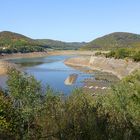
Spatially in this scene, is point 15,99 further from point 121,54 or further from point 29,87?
point 121,54

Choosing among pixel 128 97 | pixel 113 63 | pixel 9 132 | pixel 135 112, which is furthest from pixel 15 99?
pixel 113 63

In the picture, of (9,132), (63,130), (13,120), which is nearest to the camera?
(63,130)

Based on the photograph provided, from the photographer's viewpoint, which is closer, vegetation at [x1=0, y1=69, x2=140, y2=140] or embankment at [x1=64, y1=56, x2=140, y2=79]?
vegetation at [x1=0, y1=69, x2=140, y2=140]

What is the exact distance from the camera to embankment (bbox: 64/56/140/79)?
11872cm

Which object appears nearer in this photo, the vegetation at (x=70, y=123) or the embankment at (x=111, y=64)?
the vegetation at (x=70, y=123)

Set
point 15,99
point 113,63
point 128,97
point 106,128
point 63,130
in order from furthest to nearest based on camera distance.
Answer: point 113,63 → point 15,99 → point 128,97 → point 106,128 → point 63,130

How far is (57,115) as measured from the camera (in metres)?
18.9

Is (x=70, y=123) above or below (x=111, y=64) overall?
above

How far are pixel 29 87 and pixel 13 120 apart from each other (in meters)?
13.3

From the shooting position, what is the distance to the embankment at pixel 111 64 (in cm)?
11872

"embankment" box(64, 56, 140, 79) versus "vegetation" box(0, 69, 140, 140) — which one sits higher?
"vegetation" box(0, 69, 140, 140)

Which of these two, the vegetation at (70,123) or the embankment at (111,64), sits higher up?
the vegetation at (70,123)

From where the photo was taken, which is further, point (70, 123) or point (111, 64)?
point (111, 64)

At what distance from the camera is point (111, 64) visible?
144 m
